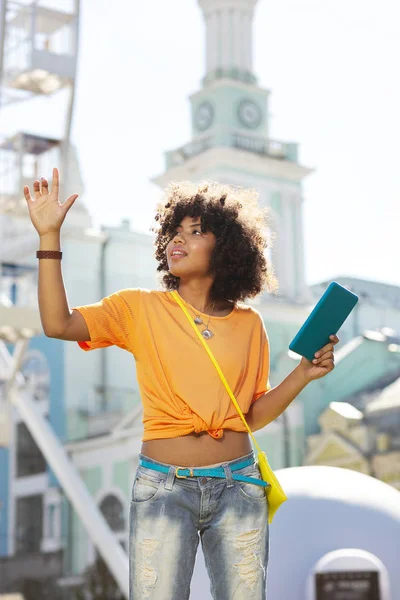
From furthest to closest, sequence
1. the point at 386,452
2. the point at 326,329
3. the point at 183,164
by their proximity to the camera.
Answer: the point at 183,164 → the point at 386,452 → the point at 326,329

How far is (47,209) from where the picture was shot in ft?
7.88

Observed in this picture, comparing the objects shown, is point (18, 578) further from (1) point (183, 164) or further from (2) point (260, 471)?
(2) point (260, 471)

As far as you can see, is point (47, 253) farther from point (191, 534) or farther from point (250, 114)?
point (250, 114)

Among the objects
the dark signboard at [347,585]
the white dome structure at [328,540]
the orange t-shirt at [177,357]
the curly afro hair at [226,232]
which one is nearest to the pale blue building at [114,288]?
the white dome structure at [328,540]

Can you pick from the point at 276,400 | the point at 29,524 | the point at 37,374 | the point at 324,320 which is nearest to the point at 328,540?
the point at 276,400

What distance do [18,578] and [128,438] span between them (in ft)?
11.1

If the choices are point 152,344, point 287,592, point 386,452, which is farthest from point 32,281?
point 152,344

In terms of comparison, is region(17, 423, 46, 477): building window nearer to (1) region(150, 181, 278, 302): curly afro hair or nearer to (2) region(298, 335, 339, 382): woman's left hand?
(1) region(150, 181, 278, 302): curly afro hair

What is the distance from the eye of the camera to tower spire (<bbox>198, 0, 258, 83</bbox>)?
1703cm

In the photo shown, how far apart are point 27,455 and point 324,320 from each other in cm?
1830

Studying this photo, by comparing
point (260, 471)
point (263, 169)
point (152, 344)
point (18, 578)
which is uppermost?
point (263, 169)

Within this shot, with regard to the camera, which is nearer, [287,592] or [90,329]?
[90,329]

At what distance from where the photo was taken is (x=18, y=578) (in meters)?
18.6

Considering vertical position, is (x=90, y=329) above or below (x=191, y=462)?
above
